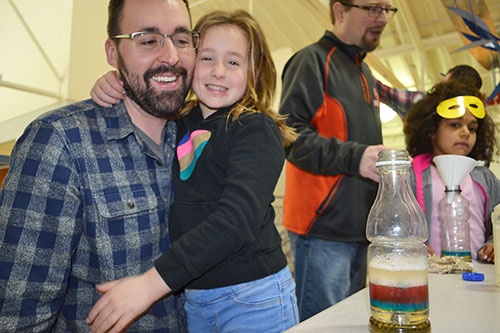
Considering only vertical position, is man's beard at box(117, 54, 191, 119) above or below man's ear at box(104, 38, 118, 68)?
below

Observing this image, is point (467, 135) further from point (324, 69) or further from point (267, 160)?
point (267, 160)

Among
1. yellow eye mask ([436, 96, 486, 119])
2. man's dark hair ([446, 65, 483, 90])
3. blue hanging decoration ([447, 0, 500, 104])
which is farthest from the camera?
man's dark hair ([446, 65, 483, 90])

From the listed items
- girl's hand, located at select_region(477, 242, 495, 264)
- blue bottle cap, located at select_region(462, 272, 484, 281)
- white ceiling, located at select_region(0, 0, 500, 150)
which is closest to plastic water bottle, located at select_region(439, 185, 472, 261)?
girl's hand, located at select_region(477, 242, 495, 264)

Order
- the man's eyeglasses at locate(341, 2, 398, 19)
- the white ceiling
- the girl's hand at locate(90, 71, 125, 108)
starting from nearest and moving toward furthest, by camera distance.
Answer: the girl's hand at locate(90, 71, 125, 108), the man's eyeglasses at locate(341, 2, 398, 19), the white ceiling

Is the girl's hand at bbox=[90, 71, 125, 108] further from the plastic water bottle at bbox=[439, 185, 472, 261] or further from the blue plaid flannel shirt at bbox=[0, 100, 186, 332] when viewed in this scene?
the plastic water bottle at bbox=[439, 185, 472, 261]

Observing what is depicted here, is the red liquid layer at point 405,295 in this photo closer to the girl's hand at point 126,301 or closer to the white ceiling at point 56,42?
the girl's hand at point 126,301

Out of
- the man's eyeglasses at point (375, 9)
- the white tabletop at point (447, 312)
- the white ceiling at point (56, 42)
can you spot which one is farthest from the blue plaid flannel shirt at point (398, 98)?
the white tabletop at point (447, 312)

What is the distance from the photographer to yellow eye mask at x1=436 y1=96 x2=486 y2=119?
4.43 feet

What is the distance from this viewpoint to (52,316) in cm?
91

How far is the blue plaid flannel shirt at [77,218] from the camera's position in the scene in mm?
857

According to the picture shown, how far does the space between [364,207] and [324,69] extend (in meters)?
0.60

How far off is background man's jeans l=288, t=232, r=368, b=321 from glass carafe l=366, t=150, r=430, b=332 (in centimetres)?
97

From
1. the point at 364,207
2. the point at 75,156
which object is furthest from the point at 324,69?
the point at 75,156

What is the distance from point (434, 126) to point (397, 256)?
1.17 metres
